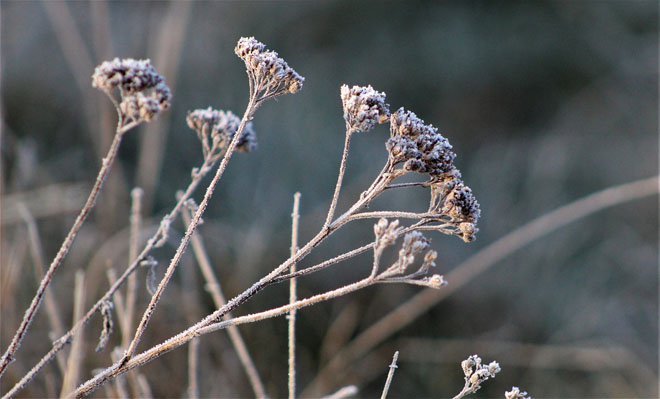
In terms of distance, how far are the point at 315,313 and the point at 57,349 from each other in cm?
268

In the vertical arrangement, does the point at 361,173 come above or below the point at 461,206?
above

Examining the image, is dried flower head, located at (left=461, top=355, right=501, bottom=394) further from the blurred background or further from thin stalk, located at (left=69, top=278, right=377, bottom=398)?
the blurred background

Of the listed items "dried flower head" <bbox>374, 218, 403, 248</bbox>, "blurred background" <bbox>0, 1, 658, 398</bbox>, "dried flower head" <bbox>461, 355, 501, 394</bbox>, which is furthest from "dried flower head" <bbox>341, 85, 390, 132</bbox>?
"blurred background" <bbox>0, 1, 658, 398</bbox>

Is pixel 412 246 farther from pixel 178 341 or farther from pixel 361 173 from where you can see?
pixel 361 173

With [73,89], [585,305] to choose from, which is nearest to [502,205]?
[585,305]

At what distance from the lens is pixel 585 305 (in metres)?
4.23

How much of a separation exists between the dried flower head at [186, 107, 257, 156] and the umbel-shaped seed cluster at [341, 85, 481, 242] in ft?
0.82

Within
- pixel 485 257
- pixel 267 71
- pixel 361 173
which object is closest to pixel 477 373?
pixel 267 71

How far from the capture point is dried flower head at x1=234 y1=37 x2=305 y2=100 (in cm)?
91

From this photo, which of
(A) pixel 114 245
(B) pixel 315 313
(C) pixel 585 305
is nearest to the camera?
(A) pixel 114 245

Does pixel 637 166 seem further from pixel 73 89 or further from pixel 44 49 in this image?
pixel 44 49

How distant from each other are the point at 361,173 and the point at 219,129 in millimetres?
3671

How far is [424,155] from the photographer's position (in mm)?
904

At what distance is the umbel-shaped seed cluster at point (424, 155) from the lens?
887 mm
